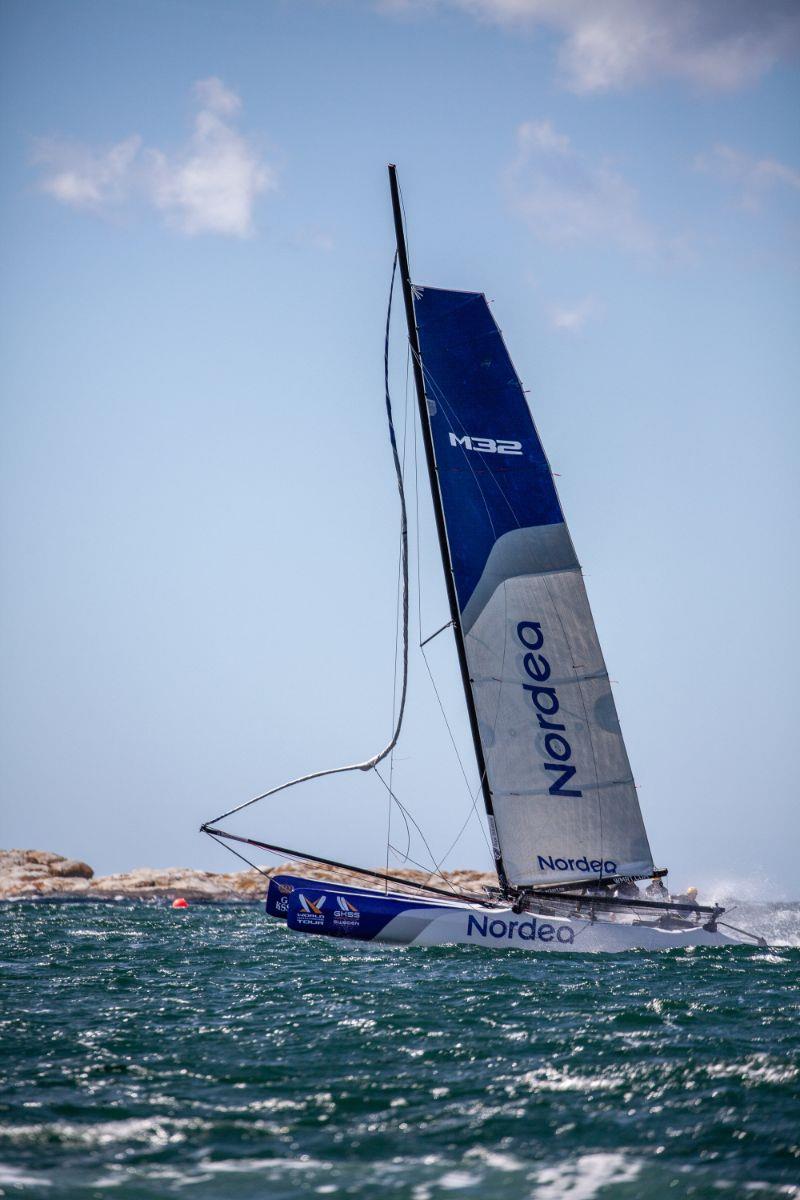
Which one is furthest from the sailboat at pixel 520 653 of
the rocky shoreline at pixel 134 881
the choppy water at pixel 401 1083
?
the rocky shoreline at pixel 134 881

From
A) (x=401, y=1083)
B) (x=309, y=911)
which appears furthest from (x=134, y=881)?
(x=401, y=1083)

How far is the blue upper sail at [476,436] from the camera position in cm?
2586

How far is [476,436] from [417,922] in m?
11.0

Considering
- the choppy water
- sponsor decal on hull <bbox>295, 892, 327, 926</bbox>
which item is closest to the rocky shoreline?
sponsor decal on hull <bbox>295, 892, 327, 926</bbox>

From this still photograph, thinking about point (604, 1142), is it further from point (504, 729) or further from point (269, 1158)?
point (504, 729)

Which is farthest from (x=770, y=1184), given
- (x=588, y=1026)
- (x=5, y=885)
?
(x=5, y=885)

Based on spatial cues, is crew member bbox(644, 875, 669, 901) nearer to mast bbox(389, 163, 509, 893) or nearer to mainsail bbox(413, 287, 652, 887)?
mainsail bbox(413, 287, 652, 887)

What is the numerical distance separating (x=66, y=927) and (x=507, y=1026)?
71.3 ft

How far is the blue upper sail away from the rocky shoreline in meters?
28.2

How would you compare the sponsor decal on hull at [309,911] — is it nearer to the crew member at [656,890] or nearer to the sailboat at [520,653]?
the sailboat at [520,653]

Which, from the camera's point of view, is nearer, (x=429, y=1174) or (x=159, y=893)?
(x=429, y=1174)

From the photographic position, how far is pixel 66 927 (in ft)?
108

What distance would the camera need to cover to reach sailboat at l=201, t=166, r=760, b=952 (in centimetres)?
2536

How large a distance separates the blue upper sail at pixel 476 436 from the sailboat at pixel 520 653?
0.02 m
